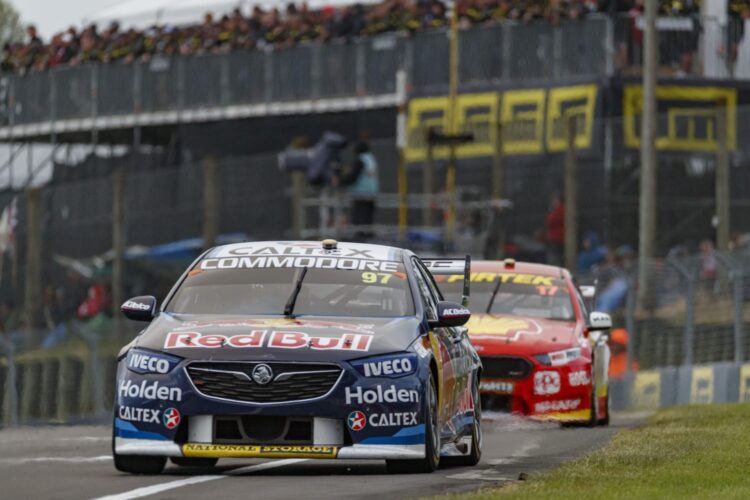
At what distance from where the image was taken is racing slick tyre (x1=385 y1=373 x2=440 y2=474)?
12.1 metres

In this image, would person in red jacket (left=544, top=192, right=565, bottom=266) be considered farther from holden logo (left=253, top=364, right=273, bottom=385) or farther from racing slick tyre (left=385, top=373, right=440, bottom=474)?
holden logo (left=253, top=364, right=273, bottom=385)

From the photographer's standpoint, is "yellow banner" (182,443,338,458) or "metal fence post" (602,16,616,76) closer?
"yellow banner" (182,443,338,458)

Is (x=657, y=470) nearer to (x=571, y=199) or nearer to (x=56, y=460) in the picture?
(x=56, y=460)

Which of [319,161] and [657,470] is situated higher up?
[319,161]

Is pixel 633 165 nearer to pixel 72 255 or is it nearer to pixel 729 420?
pixel 72 255

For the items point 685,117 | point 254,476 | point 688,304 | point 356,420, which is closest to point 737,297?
point 688,304

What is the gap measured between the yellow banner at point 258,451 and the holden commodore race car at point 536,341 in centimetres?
711

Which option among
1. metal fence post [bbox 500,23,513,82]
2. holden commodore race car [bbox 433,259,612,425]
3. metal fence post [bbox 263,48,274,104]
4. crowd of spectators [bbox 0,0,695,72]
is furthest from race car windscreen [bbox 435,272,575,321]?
metal fence post [bbox 263,48,274,104]

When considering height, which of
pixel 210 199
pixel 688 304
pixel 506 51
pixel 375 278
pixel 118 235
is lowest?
pixel 688 304

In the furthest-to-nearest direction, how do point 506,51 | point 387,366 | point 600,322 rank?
point 506,51 → point 600,322 → point 387,366

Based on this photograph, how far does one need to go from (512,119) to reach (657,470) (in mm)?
23741

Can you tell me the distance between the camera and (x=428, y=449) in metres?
12.2

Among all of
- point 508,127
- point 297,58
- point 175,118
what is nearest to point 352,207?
point 508,127

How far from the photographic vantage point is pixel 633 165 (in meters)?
35.0
